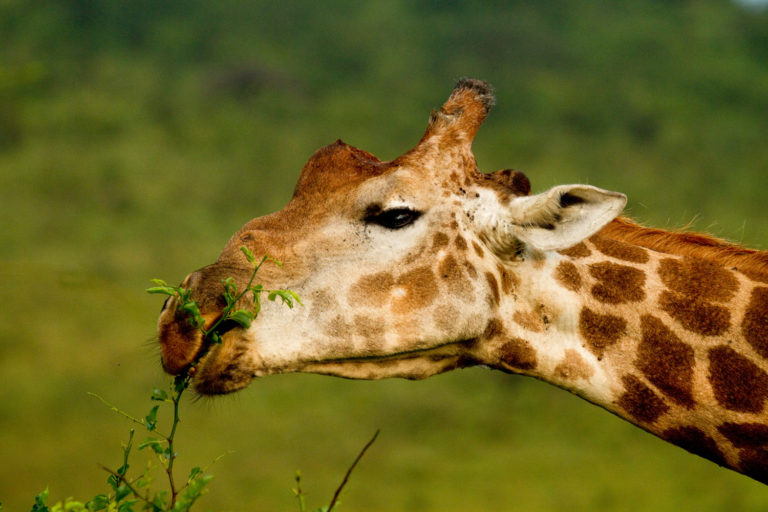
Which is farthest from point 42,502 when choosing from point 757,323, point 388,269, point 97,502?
point 757,323

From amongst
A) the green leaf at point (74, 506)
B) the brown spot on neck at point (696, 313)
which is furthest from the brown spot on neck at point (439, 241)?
the green leaf at point (74, 506)

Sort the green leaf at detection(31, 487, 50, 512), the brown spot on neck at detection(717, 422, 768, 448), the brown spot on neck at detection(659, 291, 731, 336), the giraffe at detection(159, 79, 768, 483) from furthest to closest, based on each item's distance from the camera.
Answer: the brown spot on neck at detection(659, 291, 731, 336), the giraffe at detection(159, 79, 768, 483), the brown spot on neck at detection(717, 422, 768, 448), the green leaf at detection(31, 487, 50, 512)

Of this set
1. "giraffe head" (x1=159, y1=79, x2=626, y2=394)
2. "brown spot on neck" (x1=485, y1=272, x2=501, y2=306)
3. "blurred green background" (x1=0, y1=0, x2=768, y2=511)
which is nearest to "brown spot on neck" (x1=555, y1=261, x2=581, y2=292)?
"giraffe head" (x1=159, y1=79, x2=626, y2=394)

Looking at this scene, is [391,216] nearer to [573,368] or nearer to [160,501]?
[573,368]

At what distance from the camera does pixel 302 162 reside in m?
29.6

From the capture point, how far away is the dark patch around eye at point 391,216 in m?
5.04

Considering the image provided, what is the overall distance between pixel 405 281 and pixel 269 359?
0.92 meters

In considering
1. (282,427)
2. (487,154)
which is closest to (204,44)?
(487,154)

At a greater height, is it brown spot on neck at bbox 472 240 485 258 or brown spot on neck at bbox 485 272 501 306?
brown spot on neck at bbox 472 240 485 258

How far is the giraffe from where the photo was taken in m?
4.71

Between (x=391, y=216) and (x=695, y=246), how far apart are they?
1.97 m

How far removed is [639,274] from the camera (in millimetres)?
5070

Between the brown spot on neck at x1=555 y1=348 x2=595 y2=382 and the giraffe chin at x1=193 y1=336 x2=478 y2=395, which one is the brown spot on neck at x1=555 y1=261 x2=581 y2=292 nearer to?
the brown spot on neck at x1=555 y1=348 x2=595 y2=382

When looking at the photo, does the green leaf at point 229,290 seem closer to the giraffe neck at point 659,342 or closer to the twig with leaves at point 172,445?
the twig with leaves at point 172,445
